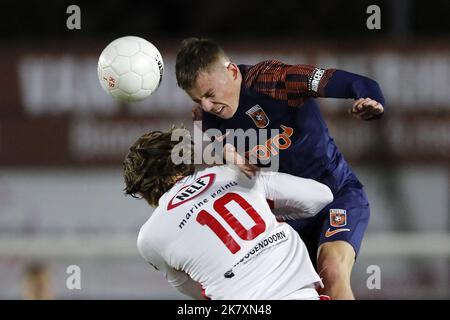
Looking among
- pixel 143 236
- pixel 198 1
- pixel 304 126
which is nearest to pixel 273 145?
pixel 304 126

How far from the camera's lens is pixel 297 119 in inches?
203

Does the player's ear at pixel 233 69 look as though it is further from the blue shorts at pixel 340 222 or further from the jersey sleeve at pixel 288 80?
the blue shorts at pixel 340 222

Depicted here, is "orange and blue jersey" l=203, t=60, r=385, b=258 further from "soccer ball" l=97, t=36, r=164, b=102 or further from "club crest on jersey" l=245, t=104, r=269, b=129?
"soccer ball" l=97, t=36, r=164, b=102

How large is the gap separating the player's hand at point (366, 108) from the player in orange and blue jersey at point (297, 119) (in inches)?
10.1

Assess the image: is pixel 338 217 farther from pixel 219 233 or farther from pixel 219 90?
pixel 219 233

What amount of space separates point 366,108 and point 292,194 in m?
0.62

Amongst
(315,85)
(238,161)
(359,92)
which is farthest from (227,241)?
(315,85)

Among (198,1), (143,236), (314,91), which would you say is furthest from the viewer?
(198,1)

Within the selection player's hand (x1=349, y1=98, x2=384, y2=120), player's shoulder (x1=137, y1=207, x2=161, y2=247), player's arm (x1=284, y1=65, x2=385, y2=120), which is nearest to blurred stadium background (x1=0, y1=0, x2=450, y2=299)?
player's arm (x1=284, y1=65, x2=385, y2=120)

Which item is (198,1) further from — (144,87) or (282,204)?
(282,204)

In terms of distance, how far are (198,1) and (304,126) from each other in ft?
27.7

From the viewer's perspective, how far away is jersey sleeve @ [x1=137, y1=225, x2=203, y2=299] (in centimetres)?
407

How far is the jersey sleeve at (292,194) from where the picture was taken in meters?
4.24

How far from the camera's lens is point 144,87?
211 inches
